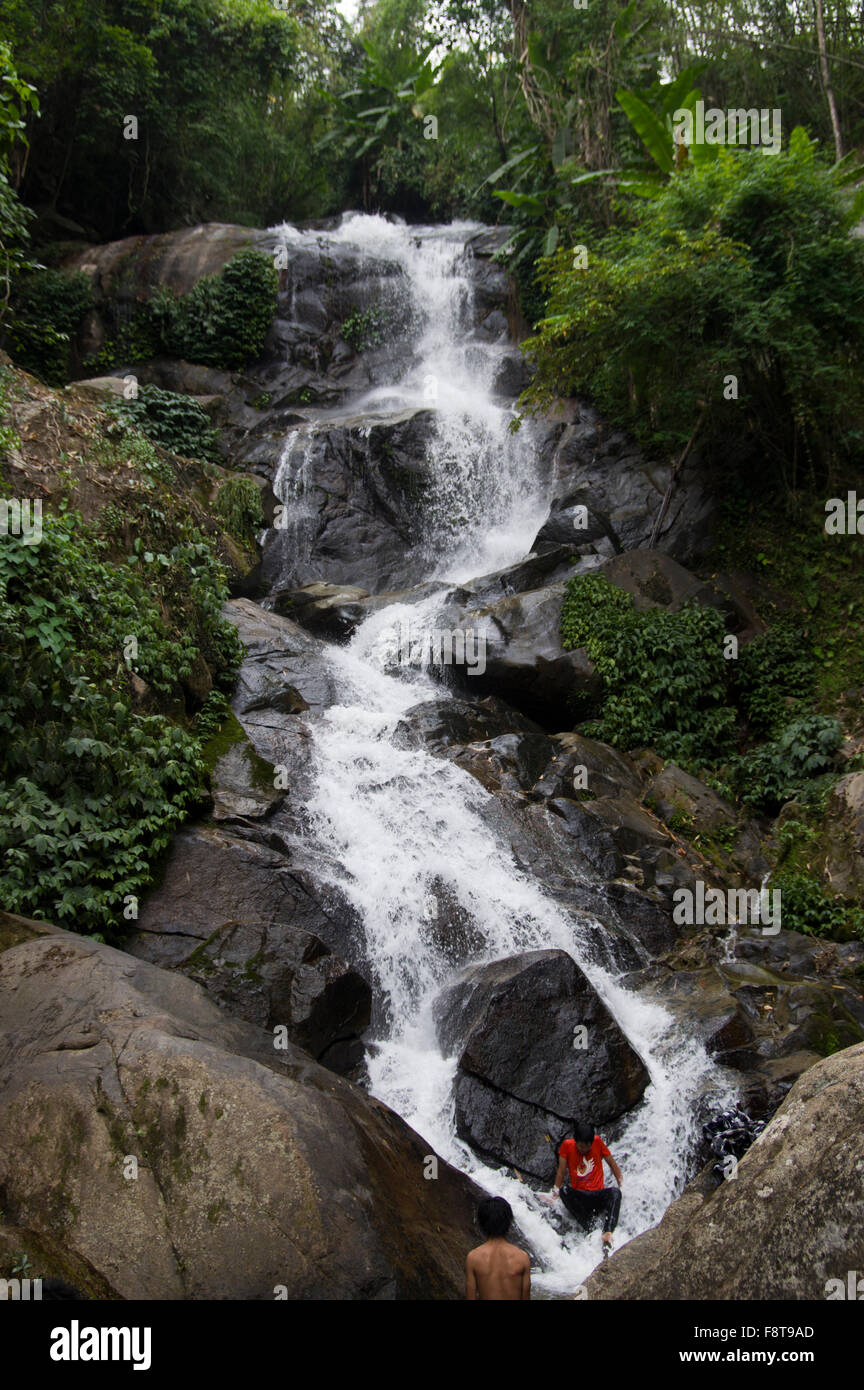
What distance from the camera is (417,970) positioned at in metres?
7.57

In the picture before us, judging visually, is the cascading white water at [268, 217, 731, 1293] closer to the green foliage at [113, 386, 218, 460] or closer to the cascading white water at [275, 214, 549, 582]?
the cascading white water at [275, 214, 549, 582]

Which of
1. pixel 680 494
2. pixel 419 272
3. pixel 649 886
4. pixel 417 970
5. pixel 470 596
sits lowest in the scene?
pixel 417 970

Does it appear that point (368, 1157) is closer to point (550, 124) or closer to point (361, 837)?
point (361, 837)

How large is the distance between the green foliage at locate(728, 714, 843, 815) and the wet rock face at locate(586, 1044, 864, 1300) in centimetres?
684

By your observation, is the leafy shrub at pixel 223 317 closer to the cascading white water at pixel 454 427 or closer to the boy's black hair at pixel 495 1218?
the cascading white water at pixel 454 427

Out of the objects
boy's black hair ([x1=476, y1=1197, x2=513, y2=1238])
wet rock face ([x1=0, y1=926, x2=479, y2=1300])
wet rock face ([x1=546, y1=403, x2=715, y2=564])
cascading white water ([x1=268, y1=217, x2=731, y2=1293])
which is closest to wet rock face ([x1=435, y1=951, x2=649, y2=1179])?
cascading white water ([x1=268, y1=217, x2=731, y2=1293])

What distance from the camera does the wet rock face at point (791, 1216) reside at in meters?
3.00

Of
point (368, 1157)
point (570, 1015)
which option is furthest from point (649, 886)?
point (368, 1157)

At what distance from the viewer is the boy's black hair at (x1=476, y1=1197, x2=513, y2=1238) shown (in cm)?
406

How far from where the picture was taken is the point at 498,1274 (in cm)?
394

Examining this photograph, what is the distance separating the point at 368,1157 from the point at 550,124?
21177 millimetres

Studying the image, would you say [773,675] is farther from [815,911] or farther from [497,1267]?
[497,1267]

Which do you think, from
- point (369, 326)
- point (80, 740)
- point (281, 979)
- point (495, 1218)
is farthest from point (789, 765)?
point (369, 326)

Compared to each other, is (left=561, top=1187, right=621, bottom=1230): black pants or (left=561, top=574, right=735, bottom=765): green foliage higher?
(left=561, top=574, right=735, bottom=765): green foliage
